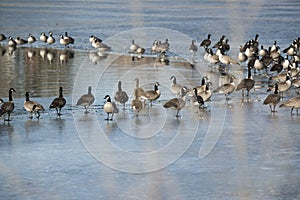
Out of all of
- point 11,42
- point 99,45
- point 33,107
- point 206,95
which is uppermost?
point 11,42

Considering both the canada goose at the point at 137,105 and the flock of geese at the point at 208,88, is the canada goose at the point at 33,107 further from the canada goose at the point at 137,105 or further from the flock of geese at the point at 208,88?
the canada goose at the point at 137,105

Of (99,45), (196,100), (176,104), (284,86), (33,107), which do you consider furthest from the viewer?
(99,45)

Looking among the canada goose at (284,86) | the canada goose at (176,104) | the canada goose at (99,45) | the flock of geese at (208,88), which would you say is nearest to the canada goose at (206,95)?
the flock of geese at (208,88)

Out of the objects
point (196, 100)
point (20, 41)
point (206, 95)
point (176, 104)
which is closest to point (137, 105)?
point (176, 104)

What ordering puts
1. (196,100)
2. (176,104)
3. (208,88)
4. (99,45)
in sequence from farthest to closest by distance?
(99,45), (208,88), (196,100), (176,104)

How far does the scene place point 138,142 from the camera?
12227mm

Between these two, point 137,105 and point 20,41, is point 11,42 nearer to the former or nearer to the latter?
point 20,41

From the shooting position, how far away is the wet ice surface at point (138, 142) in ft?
31.3

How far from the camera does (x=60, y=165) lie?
419 inches

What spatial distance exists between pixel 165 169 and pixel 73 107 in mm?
4945

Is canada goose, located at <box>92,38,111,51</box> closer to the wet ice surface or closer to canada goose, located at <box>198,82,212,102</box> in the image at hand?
the wet ice surface

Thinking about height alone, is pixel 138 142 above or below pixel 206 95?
below

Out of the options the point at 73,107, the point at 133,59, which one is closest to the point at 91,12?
the point at 133,59

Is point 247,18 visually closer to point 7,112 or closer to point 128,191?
point 7,112
